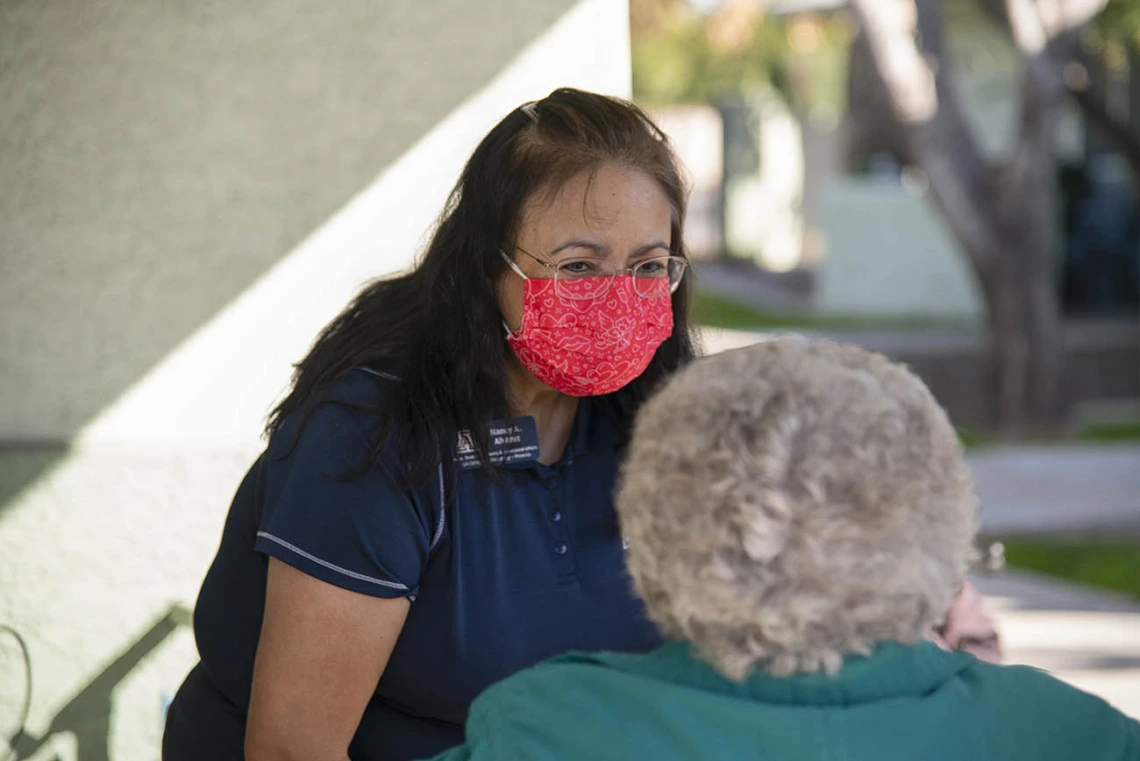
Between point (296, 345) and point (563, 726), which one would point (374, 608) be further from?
point (296, 345)

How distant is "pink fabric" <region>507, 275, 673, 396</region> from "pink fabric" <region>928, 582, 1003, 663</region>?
0.78 meters

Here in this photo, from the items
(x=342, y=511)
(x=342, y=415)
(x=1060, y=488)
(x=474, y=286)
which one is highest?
(x=474, y=286)

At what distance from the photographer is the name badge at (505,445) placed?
7.47ft

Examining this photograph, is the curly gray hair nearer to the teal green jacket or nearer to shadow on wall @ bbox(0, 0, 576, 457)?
the teal green jacket

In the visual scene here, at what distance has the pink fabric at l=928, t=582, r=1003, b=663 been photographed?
2.74 meters

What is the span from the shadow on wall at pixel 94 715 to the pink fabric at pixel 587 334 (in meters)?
1.31

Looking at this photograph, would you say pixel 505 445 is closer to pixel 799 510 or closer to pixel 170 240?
→ pixel 799 510

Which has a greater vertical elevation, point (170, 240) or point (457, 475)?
point (170, 240)

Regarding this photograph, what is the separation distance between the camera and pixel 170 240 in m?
3.33

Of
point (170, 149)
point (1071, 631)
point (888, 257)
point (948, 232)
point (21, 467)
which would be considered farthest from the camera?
point (888, 257)

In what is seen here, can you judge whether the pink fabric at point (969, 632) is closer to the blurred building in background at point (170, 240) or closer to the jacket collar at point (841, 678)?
the jacket collar at point (841, 678)

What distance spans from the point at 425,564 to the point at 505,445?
238 mm

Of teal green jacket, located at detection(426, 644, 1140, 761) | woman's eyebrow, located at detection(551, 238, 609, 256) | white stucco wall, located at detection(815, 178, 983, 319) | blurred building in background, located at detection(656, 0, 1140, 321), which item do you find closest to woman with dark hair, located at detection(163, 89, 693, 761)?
woman's eyebrow, located at detection(551, 238, 609, 256)

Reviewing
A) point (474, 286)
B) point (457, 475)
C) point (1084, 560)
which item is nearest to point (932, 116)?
point (1084, 560)
